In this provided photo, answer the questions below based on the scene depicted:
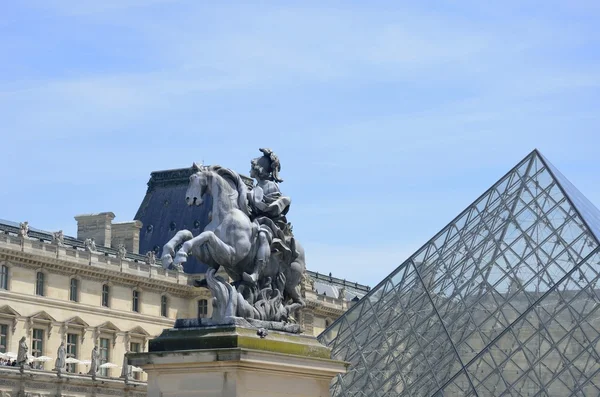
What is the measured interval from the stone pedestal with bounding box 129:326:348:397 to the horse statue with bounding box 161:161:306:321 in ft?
1.01

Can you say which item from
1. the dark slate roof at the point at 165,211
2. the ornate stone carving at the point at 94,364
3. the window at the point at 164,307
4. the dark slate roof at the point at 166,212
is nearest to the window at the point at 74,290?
the ornate stone carving at the point at 94,364

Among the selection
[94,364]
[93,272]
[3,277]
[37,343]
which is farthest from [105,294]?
[3,277]

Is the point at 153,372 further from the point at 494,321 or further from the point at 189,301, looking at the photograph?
the point at 189,301

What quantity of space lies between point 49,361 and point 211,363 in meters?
61.0

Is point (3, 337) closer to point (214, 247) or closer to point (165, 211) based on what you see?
point (165, 211)

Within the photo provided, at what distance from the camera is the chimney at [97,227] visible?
81.9 meters

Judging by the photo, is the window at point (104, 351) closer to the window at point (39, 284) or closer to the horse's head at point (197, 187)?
the window at point (39, 284)

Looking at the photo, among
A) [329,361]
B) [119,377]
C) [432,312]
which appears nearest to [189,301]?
[119,377]

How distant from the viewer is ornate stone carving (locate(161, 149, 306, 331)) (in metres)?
11.1

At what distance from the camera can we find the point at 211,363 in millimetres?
10766

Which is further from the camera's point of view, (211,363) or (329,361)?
(329,361)

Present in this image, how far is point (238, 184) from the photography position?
11.5 meters

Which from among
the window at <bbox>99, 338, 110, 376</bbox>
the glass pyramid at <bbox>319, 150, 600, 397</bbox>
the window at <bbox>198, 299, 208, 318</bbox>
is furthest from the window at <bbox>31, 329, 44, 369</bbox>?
the glass pyramid at <bbox>319, 150, 600, 397</bbox>

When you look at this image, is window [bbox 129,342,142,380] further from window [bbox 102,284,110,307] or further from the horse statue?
the horse statue
